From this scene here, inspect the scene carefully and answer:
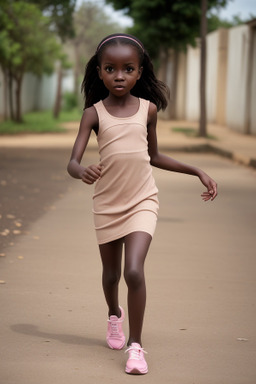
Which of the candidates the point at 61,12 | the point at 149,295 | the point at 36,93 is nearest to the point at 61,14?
the point at 61,12

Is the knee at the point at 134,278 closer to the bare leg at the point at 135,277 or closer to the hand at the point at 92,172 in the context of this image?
the bare leg at the point at 135,277

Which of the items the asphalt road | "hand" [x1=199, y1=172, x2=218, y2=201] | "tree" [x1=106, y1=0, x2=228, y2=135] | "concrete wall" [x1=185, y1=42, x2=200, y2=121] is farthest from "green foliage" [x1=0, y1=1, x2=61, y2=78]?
"hand" [x1=199, y1=172, x2=218, y2=201]

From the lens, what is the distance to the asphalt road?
4.25 meters

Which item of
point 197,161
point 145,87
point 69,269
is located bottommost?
point 197,161

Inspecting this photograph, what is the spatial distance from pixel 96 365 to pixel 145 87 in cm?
164

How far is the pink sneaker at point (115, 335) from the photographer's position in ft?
14.9

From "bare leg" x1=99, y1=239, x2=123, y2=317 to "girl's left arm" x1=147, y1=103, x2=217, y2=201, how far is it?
1.79 feet

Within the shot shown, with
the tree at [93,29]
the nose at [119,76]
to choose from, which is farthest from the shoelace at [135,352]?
the tree at [93,29]

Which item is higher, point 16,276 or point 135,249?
point 135,249

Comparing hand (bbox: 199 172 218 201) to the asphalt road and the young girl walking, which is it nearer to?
the young girl walking

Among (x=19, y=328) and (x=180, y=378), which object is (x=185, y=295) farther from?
(x=180, y=378)

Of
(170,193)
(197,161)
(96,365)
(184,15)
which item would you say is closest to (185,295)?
(96,365)

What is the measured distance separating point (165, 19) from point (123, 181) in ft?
105

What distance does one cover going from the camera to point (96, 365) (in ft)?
14.0
